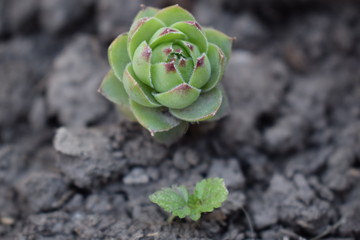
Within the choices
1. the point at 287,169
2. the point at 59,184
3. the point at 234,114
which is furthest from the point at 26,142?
the point at 287,169

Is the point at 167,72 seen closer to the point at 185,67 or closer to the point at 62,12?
the point at 185,67

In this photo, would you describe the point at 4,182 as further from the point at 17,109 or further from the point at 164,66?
the point at 164,66

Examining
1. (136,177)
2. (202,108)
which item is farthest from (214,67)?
(136,177)

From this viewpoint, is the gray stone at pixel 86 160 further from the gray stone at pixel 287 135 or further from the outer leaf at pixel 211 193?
the gray stone at pixel 287 135

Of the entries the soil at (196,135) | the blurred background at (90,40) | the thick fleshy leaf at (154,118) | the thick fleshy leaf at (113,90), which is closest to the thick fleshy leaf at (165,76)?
the thick fleshy leaf at (154,118)

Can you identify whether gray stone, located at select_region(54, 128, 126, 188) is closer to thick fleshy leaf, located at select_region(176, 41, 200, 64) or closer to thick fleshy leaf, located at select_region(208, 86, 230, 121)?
thick fleshy leaf, located at select_region(208, 86, 230, 121)

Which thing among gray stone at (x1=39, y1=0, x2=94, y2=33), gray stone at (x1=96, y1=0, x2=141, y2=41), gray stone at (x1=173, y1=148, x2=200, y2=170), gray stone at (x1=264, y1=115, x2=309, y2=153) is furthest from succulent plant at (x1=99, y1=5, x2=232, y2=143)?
gray stone at (x1=39, y1=0, x2=94, y2=33)
